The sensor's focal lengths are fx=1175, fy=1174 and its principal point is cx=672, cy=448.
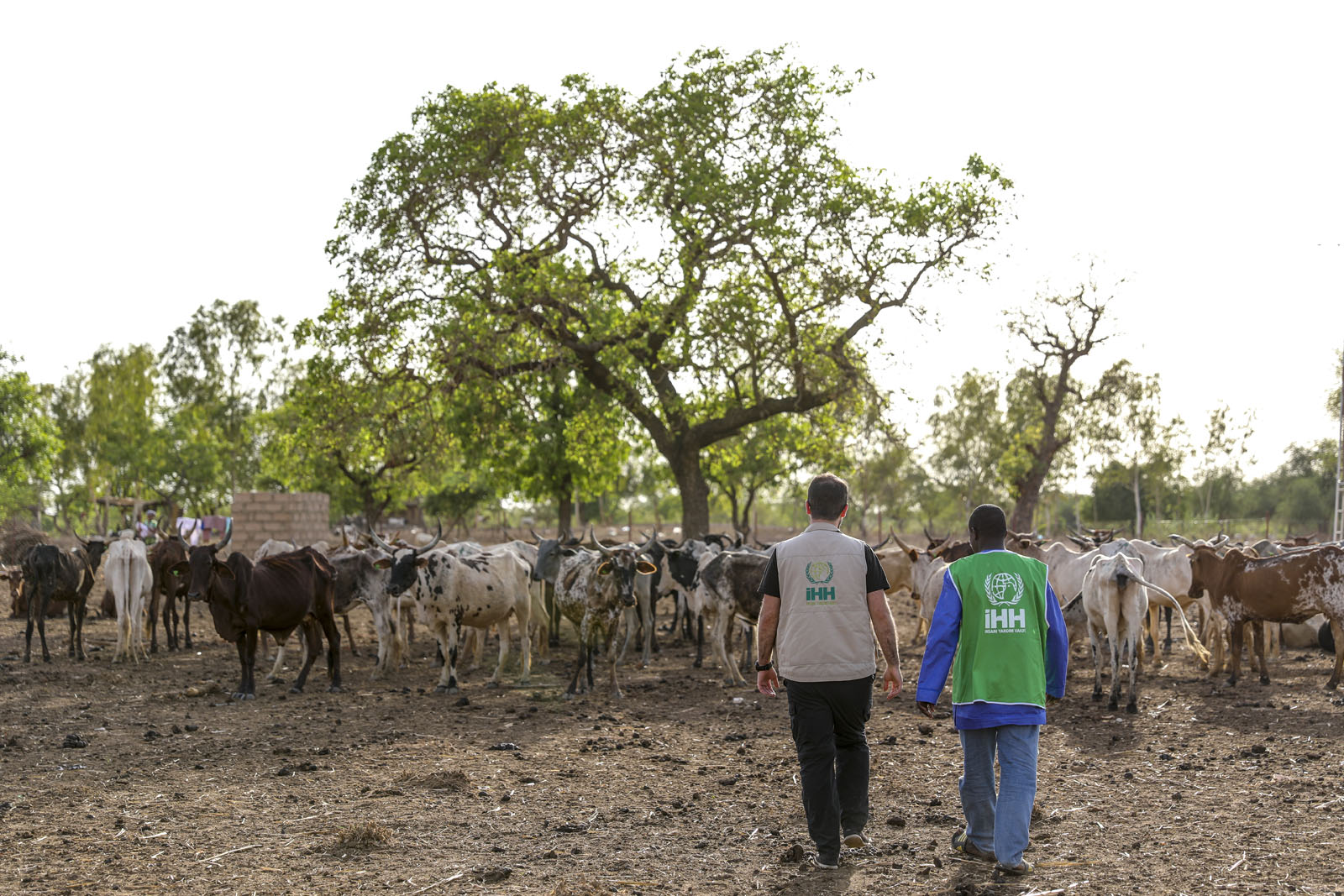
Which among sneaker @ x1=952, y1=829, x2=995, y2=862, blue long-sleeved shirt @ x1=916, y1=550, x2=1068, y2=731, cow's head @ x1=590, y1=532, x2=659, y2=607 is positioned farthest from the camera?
cow's head @ x1=590, y1=532, x2=659, y2=607

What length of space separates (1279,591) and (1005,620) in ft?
28.5

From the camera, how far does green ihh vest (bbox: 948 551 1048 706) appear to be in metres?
5.86

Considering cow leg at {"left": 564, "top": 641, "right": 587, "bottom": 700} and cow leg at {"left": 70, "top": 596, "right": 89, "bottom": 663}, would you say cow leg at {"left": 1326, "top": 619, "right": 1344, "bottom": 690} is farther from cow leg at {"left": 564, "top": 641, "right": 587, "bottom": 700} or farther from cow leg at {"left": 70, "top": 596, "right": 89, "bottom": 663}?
cow leg at {"left": 70, "top": 596, "right": 89, "bottom": 663}

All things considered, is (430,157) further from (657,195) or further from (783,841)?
(783,841)

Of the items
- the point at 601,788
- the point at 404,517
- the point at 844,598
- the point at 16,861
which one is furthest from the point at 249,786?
the point at 404,517

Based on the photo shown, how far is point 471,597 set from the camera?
1380 centimetres

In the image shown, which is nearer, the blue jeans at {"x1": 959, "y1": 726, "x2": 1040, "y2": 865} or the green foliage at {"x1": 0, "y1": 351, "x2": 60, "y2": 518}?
the blue jeans at {"x1": 959, "y1": 726, "x2": 1040, "y2": 865}

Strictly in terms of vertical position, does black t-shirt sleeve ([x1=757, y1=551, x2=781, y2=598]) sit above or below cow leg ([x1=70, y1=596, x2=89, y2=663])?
above

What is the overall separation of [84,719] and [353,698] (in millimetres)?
2613

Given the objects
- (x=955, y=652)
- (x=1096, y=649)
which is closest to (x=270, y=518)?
Answer: (x=1096, y=649)

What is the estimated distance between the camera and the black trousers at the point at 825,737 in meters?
6.13

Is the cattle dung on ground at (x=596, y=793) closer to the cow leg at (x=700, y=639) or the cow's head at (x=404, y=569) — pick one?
the cow's head at (x=404, y=569)

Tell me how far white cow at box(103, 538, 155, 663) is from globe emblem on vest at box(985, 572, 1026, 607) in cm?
1343

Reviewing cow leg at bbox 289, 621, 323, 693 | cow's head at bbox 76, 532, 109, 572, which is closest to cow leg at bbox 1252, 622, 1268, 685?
cow leg at bbox 289, 621, 323, 693
